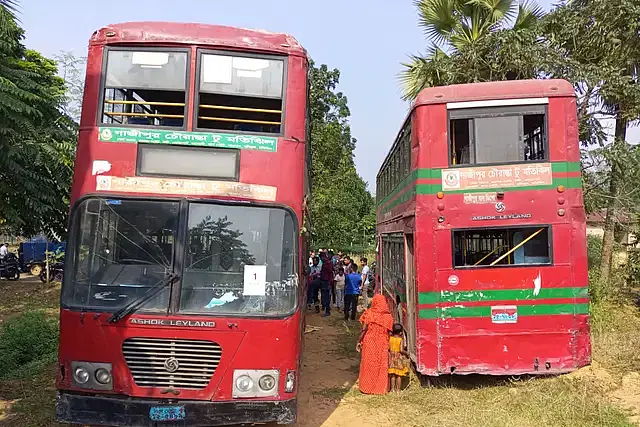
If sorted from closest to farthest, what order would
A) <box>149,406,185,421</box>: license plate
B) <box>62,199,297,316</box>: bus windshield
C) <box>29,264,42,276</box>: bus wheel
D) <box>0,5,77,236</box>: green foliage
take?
<box>149,406,185,421</box>: license plate, <box>62,199,297,316</box>: bus windshield, <box>0,5,77,236</box>: green foliage, <box>29,264,42,276</box>: bus wheel

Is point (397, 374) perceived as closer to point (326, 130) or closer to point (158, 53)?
point (158, 53)

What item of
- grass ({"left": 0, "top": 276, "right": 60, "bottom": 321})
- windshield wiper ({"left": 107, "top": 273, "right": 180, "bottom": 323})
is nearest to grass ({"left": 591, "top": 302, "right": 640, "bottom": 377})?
windshield wiper ({"left": 107, "top": 273, "right": 180, "bottom": 323})

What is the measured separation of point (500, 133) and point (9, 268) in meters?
24.9

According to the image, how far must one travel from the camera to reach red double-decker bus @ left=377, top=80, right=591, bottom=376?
23.8 ft

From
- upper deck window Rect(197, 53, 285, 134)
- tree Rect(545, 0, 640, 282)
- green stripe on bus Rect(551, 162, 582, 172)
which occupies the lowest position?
green stripe on bus Rect(551, 162, 582, 172)

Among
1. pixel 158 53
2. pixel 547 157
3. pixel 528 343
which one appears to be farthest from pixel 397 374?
pixel 158 53

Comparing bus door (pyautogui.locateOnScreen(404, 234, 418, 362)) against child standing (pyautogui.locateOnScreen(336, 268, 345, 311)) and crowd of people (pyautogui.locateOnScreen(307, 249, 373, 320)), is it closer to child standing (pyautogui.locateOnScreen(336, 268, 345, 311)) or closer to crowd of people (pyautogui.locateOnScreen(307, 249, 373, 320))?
crowd of people (pyautogui.locateOnScreen(307, 249, 373, 320))

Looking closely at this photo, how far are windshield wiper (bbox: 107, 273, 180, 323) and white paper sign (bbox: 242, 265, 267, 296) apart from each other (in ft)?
1.96

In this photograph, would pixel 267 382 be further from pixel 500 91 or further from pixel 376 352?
pixel 500 91

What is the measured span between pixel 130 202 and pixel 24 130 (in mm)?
4050

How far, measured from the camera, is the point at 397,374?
7.81 meters

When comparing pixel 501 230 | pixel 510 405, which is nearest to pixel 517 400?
pixel 510 405

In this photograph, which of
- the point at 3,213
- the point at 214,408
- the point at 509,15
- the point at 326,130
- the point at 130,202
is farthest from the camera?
the point at 326,130

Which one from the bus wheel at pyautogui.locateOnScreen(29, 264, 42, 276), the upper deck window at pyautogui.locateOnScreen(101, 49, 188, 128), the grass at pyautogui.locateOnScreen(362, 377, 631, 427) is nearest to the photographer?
the upper deck window at pyautogui.locateOnScreen(101, 49, 188, 128)
